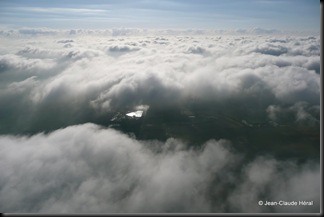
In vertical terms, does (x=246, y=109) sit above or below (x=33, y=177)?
above

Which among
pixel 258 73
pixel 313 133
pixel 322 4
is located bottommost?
pixel 313 133

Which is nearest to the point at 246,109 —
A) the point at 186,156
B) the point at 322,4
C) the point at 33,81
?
the point at 186,156

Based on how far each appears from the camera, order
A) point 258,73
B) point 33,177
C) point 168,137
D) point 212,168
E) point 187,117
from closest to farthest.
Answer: point 33,177 < point 212,168 < point 168,137 < point 187,117 < point 258,73

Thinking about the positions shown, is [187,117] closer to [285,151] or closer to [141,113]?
[141,113]

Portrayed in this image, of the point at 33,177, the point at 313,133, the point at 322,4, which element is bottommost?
the point at 33,177

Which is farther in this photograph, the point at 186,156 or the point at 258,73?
the point at 258,73

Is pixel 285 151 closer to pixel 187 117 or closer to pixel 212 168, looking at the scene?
pixel 212 168

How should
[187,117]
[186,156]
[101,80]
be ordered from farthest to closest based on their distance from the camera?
[101,80] < [187,117] < [186,156]

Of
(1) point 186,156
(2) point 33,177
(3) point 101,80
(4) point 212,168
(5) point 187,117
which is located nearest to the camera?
(2) point 33,177

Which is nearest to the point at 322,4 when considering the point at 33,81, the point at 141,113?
the point at 141,113
